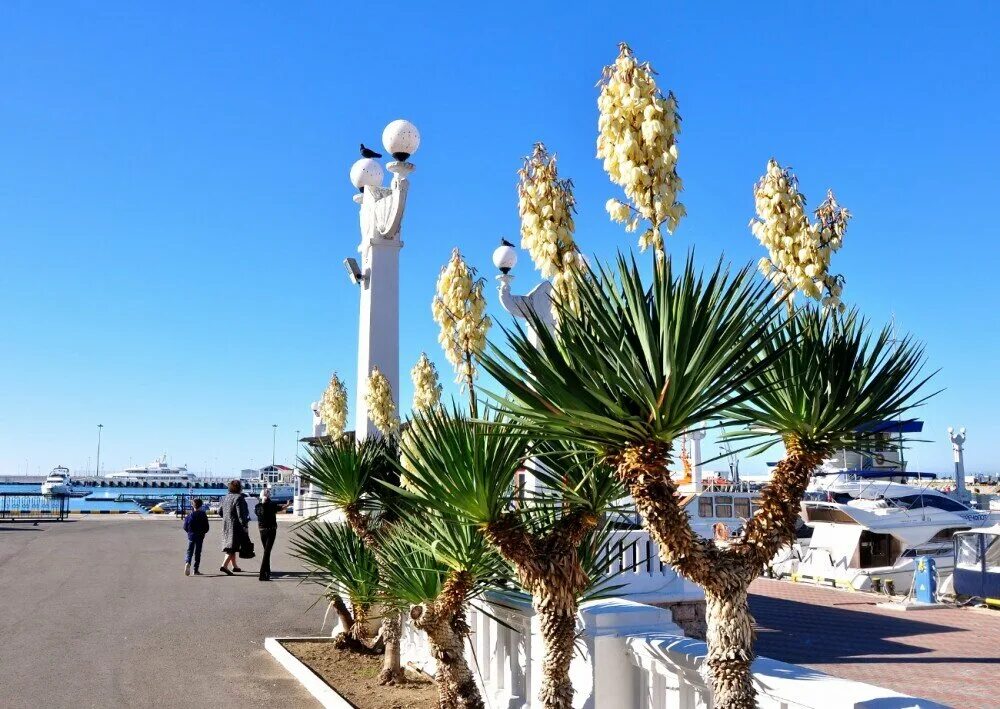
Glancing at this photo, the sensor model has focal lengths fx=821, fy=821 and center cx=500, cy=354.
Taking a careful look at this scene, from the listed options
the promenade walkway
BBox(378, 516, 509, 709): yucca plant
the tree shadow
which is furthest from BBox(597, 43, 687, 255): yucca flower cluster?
the tree shadow

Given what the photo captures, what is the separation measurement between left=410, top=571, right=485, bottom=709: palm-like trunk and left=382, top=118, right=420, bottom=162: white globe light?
6315 millimetres

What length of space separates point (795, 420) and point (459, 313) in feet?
10.0

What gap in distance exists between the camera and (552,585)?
13.5 feet

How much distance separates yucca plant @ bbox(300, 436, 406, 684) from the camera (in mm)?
7008

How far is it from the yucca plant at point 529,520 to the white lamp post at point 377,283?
6.73m

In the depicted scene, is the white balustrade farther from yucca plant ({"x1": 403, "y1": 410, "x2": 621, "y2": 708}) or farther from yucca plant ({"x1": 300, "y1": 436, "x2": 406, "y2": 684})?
yucca plant ({"x1": 300, "y1": 436, "x2": 406, "y2": 684})

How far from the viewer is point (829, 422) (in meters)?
3.58

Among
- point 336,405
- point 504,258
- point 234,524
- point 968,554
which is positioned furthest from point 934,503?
point 234,524

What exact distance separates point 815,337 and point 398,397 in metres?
8.36

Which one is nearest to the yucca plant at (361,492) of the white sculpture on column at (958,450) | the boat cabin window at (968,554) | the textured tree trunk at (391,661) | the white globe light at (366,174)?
the textured tree trunk at (391,661)

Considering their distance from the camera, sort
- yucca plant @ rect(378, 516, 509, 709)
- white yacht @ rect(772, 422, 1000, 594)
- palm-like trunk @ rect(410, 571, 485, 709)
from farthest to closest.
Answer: white yacht @ rect(772, 422, 1000, 594)
palm-like trunk @ rect(410, 571, 485, 709)
yucca plant @ rect(378, 516, 509, 709)

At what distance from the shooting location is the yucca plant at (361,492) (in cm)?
701

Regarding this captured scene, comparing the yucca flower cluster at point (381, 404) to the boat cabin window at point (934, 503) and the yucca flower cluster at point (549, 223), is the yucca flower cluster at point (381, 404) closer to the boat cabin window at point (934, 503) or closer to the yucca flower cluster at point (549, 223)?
the yucca flower cluster at point (549, 223)

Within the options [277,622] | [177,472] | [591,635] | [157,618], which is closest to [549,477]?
[591,635]
